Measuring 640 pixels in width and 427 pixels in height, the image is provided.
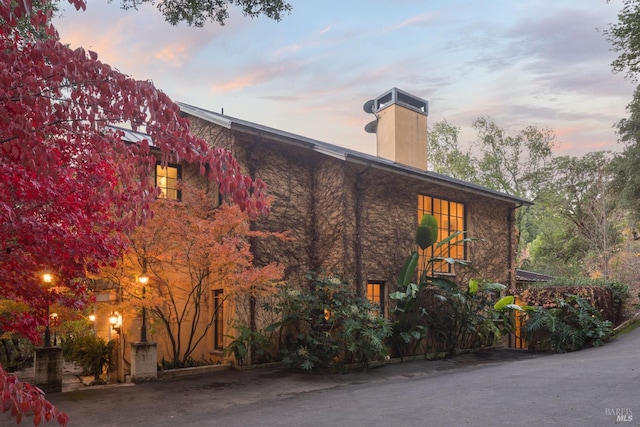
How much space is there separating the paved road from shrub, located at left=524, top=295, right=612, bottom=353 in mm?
1803

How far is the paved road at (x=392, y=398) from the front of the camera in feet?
20.1

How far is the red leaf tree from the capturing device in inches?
125

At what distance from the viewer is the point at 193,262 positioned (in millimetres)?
9953

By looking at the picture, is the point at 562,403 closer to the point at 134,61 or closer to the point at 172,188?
the point at 172,188

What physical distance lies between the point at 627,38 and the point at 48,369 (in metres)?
15.5

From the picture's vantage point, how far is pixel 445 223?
15.4m

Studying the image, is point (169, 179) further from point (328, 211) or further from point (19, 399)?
point (19, 399)

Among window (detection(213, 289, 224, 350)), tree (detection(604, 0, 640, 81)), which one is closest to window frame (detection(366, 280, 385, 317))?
window (detection(213, 289, 224, 350))

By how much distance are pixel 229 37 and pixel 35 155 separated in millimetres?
6180

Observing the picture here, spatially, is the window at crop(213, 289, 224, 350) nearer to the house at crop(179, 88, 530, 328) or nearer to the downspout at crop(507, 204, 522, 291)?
the house at crop(179, 88, 530, 328)

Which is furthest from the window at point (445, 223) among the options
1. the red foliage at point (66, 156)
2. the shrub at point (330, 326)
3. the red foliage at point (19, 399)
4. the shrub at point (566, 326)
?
the red foliage at point (19, 399)

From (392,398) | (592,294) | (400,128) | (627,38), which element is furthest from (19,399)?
(400,128)

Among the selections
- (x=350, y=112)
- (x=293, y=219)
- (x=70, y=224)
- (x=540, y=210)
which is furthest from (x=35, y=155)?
(x=540, y=210)

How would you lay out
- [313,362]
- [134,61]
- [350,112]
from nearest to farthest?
[313,362] → [134,61] → [350,112]
